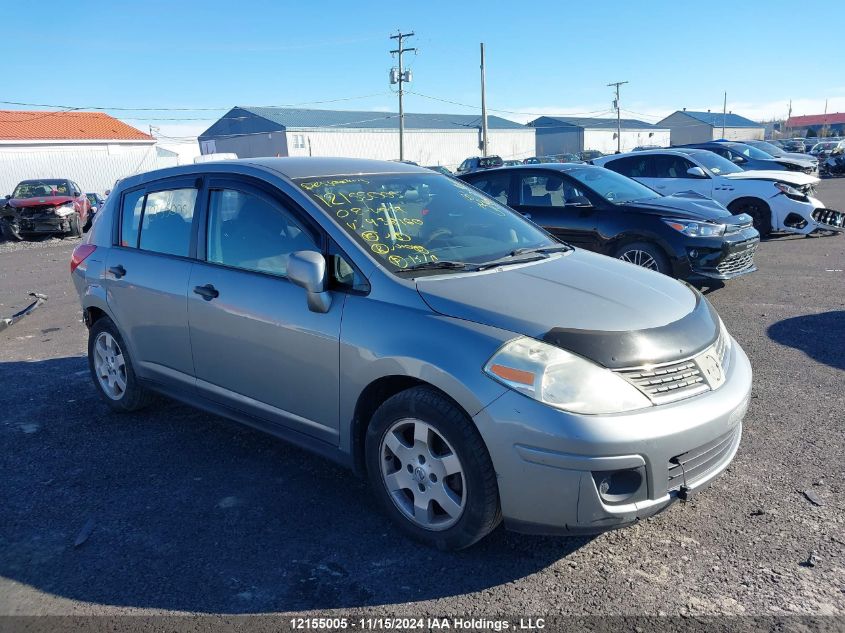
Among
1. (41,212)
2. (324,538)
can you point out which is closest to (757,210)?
(324,538)

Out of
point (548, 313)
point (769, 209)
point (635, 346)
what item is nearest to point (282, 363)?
point (548, 313)

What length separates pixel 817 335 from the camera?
6375 millimetres

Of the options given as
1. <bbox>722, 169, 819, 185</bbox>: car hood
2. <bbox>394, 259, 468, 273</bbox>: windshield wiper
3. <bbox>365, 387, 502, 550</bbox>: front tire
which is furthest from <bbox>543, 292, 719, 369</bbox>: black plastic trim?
<bbox>722, 169, 819, 185</bbox>: car hood

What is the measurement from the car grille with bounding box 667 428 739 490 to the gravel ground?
0.39m

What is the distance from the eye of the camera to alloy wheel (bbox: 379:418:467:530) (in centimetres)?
307

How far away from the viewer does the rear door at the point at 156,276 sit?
14.3 ft

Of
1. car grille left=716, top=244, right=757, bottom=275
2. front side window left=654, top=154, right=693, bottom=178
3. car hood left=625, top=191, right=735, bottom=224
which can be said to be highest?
front side window left=654, top=154, right=693, bottom=178

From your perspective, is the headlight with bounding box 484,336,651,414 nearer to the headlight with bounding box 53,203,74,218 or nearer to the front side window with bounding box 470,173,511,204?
the front side window with bounding box 470,173,511,204

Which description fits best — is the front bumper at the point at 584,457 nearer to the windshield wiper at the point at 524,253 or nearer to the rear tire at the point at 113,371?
the windshield wiper at the point at 524,253

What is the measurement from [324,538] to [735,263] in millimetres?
6348

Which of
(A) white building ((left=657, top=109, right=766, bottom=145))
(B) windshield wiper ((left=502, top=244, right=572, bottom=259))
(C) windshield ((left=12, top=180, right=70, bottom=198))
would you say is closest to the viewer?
(B) windshield wiper ((left=502, top=244, right=572, bottom=259))

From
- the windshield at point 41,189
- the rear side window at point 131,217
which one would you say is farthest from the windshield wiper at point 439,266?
the windshield at point 41,189

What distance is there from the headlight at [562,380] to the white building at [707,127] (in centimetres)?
10044

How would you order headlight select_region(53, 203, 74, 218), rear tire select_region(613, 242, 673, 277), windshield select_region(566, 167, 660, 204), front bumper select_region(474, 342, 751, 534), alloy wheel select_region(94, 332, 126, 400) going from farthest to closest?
headlight select_region(53, 203, 74, 218) → windshield select_region(566, 167, 660, 204) → rear tire select_region(613, 242, 673, 277) → alloy wheel select_region(94, 332, 126, 400) → front bumper select_region(474, 342, 751, 534)
